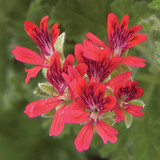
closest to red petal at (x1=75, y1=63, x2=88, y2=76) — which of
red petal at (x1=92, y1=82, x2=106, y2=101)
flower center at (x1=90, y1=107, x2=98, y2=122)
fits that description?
red petal at (x1=92, y1=82, x2=106, y2=101)

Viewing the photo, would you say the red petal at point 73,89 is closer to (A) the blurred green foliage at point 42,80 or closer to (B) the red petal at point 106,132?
(B) the red petal at point 106,132

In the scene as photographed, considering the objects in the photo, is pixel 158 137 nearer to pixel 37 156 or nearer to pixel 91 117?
pixel 91 117

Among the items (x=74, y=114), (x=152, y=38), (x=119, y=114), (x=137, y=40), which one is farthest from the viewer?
Answer: (x=152, y=38)

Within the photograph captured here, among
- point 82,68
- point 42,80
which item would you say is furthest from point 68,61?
point 42,80

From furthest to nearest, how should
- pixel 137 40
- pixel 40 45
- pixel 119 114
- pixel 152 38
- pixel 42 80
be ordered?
pixel 42 80 → pixel 152 38 → pixel 40 45 → pixel 137 40 → pixel 119 114

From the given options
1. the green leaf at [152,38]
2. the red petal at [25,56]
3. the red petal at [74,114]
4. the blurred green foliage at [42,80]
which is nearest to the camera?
the red petal at [74,114]

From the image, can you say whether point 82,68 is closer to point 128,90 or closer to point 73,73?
point 73,73

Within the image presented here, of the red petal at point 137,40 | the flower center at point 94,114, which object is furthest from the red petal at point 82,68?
the red petal at point 137,40
